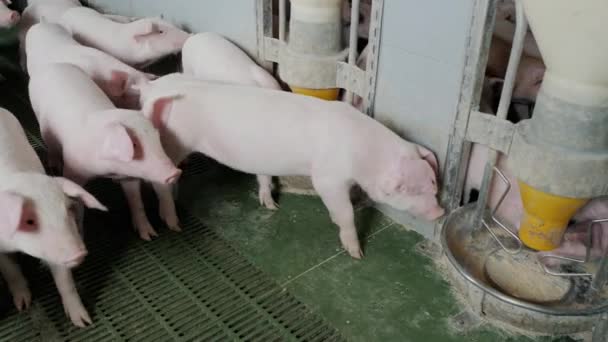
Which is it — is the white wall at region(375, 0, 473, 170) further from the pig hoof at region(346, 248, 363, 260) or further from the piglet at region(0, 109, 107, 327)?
the piglet at region(0, 109, 107, 327)

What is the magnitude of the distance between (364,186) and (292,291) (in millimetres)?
527

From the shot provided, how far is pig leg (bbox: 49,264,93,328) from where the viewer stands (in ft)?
6.93

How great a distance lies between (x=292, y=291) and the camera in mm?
2309

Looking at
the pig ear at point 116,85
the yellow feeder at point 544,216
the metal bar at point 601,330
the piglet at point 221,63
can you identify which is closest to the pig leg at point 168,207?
the piglet at point 221,63

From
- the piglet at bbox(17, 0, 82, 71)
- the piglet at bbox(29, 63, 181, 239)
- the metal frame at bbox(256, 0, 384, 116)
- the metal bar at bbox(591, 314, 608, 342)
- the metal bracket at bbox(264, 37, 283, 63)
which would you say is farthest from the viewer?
the piglet at bbox(17, 0, 82, 71)

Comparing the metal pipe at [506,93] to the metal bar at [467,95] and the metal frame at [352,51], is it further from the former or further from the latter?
the metal frame at [352,51]

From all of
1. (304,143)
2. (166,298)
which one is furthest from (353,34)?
(166,298)

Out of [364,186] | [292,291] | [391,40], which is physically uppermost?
[391,40]

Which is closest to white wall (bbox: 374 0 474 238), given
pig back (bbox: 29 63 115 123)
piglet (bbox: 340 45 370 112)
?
piglet (bbox: 340 45 370 112)

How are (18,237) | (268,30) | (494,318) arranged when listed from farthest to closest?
(268,30) < (494,318) < (18,237)

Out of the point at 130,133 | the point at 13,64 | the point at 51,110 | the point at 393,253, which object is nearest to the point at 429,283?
the point at 393,253

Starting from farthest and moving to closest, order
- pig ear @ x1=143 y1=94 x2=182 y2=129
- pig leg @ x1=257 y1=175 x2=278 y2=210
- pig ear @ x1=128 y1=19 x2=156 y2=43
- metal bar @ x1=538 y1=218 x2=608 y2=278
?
1. pig ear @ x1=128 y1=19 x2=156 y2=43
2. pig leg @ x1=257 y1=175 x2=278 y2=210
3. pig ear @ x1=143 y1=94 x2=182 y2=129
4. metal bar @ x1=538 y1=218 x2=608 y2=278

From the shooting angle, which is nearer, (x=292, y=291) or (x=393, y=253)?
(x=292, y=291)

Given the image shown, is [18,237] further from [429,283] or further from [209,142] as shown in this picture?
[429,283]
